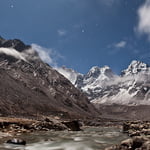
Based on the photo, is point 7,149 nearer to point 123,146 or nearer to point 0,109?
point 123,146

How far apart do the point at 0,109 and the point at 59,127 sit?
116736 mm

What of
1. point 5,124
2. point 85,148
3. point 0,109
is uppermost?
point 0,109

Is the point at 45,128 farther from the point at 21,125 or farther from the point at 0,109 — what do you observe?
the point at 0,109

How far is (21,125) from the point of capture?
69.9m

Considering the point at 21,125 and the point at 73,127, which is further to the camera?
the point at 73,127

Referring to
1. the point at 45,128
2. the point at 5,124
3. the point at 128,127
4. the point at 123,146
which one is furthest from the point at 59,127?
the point at 123,146

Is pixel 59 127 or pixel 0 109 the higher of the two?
pixel 0 109

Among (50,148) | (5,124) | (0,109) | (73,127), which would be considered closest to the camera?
(50,148)

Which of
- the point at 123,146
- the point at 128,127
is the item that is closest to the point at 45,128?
the point at 128,127

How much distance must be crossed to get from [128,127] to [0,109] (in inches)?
4733

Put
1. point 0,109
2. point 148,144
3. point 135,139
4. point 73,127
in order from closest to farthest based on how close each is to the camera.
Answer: point 148,144 < point 135,139 < point 73,127 < point 0,109

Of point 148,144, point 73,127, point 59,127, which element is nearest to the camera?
point 148,144

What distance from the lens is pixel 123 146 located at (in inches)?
910

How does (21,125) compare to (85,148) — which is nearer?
(85,148)
